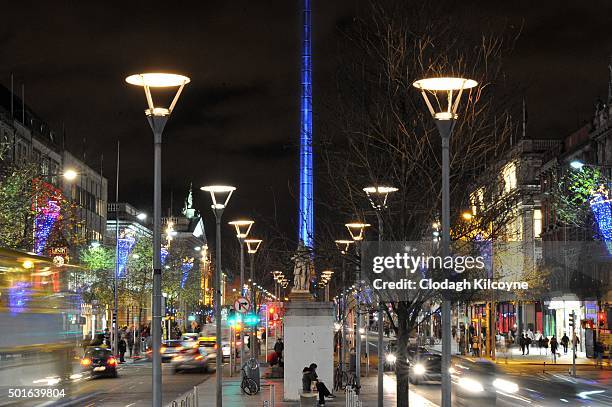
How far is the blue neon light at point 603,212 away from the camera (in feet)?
202

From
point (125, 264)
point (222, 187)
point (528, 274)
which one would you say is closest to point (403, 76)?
point (222, 187)

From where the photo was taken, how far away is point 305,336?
40.0 metres

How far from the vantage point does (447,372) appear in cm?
2019

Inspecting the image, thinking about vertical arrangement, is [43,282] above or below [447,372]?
above

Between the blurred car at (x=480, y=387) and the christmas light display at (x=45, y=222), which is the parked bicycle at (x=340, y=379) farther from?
the christmas light display at (x=45, y=222)

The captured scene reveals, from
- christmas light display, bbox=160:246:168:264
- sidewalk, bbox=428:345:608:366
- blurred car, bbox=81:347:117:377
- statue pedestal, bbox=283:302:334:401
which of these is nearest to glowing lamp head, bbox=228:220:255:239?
statue pedestal, bbox=283:302:334:401

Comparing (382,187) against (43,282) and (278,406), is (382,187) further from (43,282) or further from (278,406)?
(278,406)

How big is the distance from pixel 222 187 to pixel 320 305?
7.77 m

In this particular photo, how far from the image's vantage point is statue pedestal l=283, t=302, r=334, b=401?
1571 inches

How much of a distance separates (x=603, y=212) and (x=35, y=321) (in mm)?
44807

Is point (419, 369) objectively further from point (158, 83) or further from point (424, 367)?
point (158, 83)

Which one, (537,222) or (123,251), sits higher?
(537,222)

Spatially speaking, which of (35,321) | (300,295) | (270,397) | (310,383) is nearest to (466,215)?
(310,383)

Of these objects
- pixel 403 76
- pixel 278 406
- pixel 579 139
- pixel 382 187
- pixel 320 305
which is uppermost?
pixel 579 139
